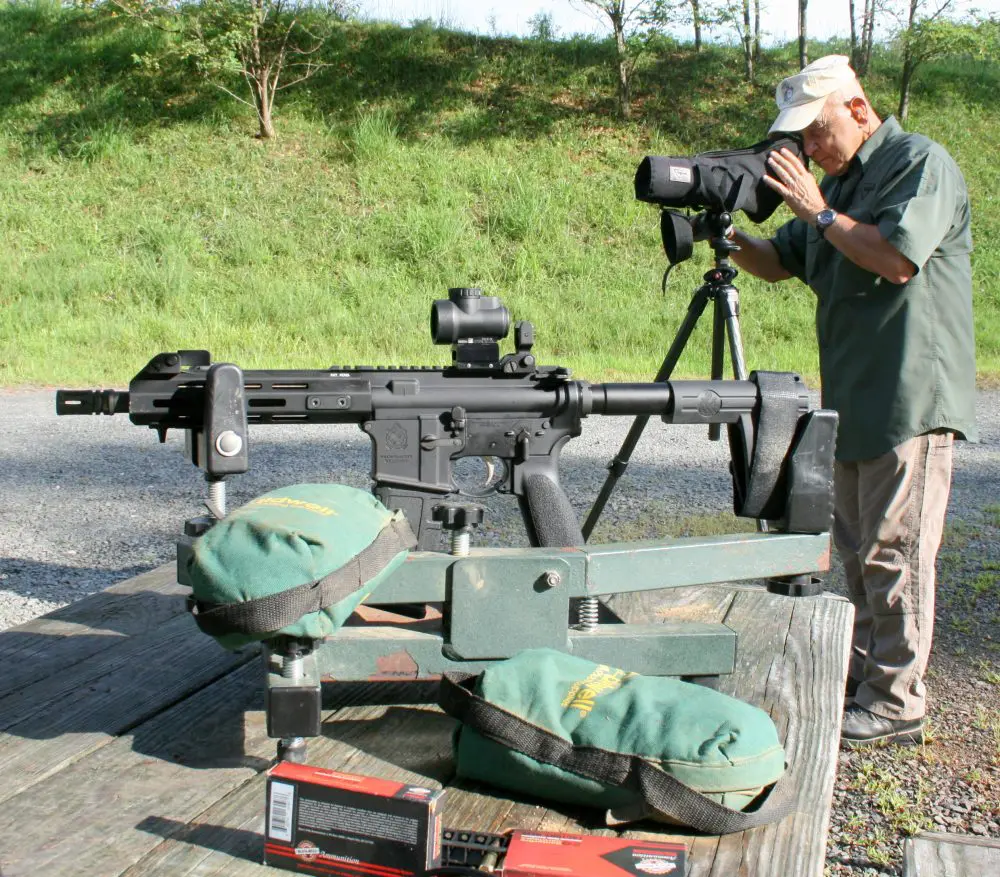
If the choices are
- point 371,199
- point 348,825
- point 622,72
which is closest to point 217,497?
point 348,825

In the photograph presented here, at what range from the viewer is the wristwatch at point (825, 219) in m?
3.00

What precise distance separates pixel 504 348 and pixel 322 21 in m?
10.1

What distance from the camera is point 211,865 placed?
4.31ft

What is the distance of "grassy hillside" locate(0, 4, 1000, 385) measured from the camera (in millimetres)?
11898

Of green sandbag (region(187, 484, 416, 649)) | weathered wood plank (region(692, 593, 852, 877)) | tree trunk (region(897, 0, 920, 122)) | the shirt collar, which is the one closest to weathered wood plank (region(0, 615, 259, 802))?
green sandbag (region(187, 484, 416, 649))

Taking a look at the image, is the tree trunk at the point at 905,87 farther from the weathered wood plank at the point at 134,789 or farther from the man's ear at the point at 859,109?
the weathered wood plank at the point at 134,789

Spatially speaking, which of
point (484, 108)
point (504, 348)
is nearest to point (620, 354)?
point (504, 348)

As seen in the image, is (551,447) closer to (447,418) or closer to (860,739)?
(447,418)

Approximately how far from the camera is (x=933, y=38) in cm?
1694

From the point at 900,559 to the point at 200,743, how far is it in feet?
7.23

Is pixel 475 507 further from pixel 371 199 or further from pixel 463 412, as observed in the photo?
pixel 371 199

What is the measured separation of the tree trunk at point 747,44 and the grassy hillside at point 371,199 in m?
0.26

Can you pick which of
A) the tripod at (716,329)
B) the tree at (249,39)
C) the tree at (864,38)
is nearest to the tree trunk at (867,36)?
the tree at (864,38)

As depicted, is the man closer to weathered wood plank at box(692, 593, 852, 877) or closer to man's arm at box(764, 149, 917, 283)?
man's arm at box(764, 149, 917, 283)
